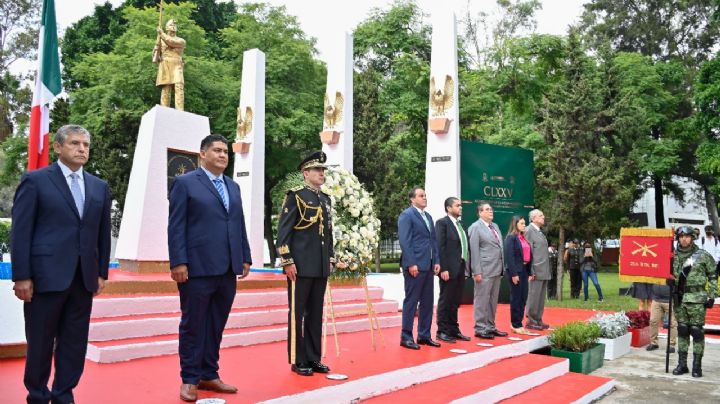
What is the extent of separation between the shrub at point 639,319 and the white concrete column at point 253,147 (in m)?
9.07

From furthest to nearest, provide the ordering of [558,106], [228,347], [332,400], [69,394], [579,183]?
[558,106], [579,183], [228,347], [332,400], [69,394]

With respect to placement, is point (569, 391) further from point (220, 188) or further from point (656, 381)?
point (220, 188)

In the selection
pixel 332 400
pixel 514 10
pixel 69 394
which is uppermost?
pixel 514 10

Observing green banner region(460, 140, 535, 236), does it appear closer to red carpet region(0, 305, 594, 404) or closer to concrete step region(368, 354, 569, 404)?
concrete step region(368, 354, 569, 404)

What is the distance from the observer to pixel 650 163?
81.3 feet

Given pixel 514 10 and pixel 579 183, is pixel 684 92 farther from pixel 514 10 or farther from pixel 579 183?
pixel 579 183

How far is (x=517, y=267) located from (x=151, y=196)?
565 cm

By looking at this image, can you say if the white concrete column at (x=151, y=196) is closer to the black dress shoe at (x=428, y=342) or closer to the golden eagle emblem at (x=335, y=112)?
the black dress shoe at (x=428, y=342)

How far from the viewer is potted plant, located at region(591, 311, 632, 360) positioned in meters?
8.38

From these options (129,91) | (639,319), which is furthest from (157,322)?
(129,91)

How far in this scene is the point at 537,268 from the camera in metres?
8.41

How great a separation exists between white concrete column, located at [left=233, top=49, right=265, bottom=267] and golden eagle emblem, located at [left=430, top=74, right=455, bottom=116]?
527 cm

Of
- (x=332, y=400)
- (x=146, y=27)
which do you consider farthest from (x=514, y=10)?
(x=332, y=400)

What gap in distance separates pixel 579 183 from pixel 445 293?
10508 mm
